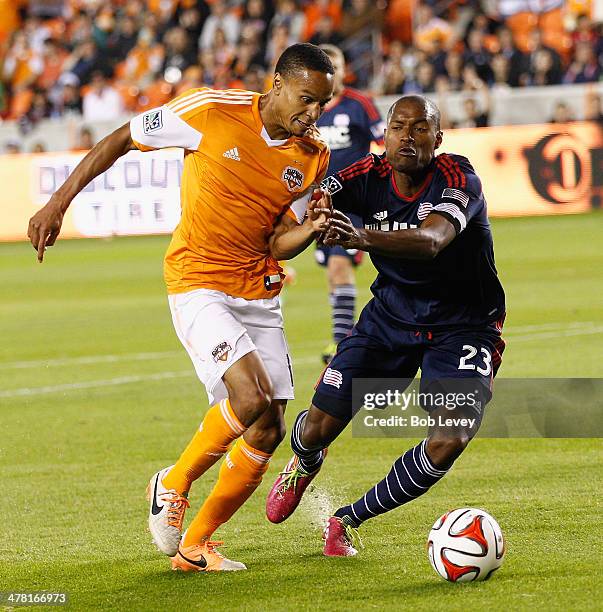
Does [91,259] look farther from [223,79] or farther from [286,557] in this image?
[286,557]

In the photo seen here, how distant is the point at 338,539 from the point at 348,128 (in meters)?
5.84

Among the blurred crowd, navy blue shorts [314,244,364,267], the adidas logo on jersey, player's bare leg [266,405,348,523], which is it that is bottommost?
player's bare leg [266,405,348,523]

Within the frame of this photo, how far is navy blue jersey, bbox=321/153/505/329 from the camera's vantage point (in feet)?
18.0

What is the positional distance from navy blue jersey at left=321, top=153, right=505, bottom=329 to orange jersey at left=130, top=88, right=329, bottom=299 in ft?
0.77

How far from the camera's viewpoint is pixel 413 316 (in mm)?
5535

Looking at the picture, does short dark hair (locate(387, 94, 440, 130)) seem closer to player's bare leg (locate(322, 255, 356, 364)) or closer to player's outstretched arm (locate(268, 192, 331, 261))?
player's outstretched arm (locate(268, 192, 331, 261))

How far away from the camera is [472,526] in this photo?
195 inches

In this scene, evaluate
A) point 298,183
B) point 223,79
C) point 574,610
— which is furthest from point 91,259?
point 574,610

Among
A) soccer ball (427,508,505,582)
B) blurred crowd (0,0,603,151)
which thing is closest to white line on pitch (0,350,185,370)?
soccer ball (427,508,505,582)

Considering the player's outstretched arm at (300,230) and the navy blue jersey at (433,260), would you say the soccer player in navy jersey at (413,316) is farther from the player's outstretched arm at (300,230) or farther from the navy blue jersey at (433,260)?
the player's outstretched arm at (300,230)

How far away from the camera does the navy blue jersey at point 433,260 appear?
5473 mm

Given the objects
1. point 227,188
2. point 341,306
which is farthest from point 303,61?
point 341,306

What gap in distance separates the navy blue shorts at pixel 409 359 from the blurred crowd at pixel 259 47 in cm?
1577

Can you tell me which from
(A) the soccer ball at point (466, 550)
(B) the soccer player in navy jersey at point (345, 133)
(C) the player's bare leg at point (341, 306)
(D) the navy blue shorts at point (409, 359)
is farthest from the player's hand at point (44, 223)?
(B) the soccer player in navy jersey at point (345, 133)
